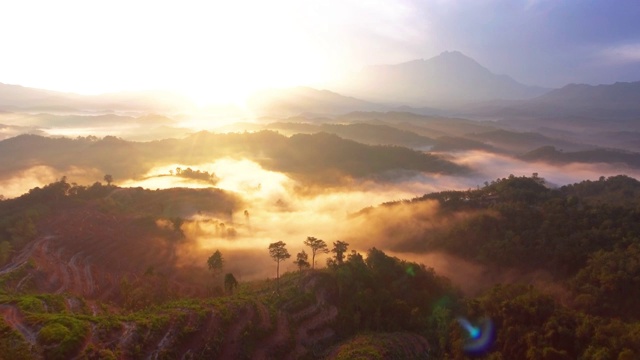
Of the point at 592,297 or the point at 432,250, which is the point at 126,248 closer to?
the point at 432,250

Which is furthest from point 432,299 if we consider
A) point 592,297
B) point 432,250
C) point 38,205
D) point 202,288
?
point 38,205

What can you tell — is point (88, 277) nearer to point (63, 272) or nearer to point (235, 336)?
point (63, 272)

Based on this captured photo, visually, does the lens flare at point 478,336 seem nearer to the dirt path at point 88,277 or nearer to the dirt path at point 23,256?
the dirt path at point 88,277

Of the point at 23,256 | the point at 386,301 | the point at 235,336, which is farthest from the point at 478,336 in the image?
the point at 23,256

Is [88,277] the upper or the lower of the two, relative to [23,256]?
lower

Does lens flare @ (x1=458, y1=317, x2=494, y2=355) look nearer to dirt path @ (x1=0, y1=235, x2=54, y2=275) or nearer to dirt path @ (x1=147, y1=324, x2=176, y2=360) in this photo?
dirt path @ (x1=147, y1=324, x2=176, y2=360)

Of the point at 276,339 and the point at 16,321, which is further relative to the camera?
the point at 276,339

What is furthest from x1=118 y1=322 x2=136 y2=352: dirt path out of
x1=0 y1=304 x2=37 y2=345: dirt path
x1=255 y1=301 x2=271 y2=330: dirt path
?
x1=255 y1=301 x2=271 y2=330: dirt path
